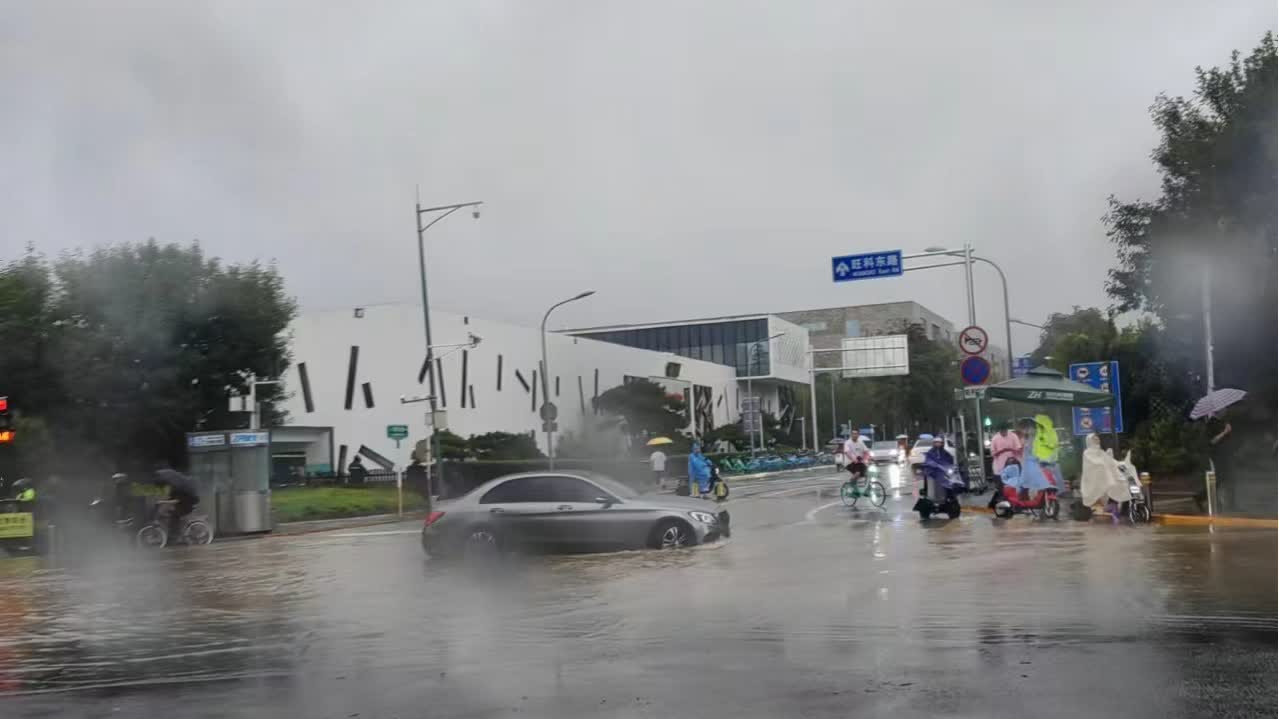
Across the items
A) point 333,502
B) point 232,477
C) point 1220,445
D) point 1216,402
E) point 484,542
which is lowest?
point 333,502

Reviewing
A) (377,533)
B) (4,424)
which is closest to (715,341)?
(377,533)

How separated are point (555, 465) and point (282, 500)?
55.7ft

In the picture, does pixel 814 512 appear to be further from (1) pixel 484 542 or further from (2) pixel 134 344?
(2) pixel 134 344

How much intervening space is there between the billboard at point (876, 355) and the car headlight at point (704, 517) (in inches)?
2277

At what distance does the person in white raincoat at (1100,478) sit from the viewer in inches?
805

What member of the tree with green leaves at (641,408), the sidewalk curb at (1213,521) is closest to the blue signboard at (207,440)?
the sidewalk curb at (1213,521)

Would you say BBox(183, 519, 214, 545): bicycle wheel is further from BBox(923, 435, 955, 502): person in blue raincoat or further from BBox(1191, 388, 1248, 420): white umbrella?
BBox(1191, 388, 1248, 420): white umbrella

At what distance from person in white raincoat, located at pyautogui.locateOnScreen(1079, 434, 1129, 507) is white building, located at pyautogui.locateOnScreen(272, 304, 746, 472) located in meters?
27.7

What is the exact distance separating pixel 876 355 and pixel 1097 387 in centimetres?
5015

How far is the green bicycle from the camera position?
2688 centimetres

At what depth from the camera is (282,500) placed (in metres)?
37.9

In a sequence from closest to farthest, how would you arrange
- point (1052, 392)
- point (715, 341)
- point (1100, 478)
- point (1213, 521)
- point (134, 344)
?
point (1213, 521), point (1100, 478), point (1052, 392), point (134, 344), point (715, 341)

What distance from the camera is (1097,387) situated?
25.5 m

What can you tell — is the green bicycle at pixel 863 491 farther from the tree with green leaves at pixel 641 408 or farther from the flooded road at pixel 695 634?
the tree with green leaves at pixel 641 408
